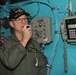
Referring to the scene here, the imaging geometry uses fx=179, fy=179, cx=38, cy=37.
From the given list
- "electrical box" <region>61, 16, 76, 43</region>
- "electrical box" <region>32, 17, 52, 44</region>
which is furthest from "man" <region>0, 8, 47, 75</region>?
"electrical box" <region>61, 16, 76, 43</region>

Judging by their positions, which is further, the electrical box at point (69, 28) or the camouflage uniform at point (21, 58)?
the electrical box at point (69, 28)

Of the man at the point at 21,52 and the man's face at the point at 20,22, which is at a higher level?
the man's face at the point at 20,22

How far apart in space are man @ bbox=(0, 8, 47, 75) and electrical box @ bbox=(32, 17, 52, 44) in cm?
12

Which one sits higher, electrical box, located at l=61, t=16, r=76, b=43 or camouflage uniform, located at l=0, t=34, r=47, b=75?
electrical box, located at l=61, t=16, r=76, b=43

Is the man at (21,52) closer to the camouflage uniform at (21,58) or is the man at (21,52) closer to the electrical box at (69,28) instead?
the camouflage uniform at (21,58)

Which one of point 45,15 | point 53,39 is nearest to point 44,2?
point 45,15

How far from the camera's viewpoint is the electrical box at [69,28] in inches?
68.9

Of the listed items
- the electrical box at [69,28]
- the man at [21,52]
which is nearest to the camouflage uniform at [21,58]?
the man at [21,52]

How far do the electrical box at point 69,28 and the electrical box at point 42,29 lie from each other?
19 centimetres

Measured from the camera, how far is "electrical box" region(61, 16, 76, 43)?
175cm

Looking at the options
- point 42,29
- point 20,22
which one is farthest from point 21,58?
point 42,29

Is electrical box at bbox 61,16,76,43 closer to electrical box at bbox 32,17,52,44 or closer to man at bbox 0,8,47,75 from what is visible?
electrical box at bbox 32,17,52,44

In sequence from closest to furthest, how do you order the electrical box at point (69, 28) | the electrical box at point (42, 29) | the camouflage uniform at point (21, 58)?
the camouflage uniform at point (21, 58) < the electrical box at point (69, 28) < the electrical box at point (42, 29)

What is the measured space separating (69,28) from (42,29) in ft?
1.13
